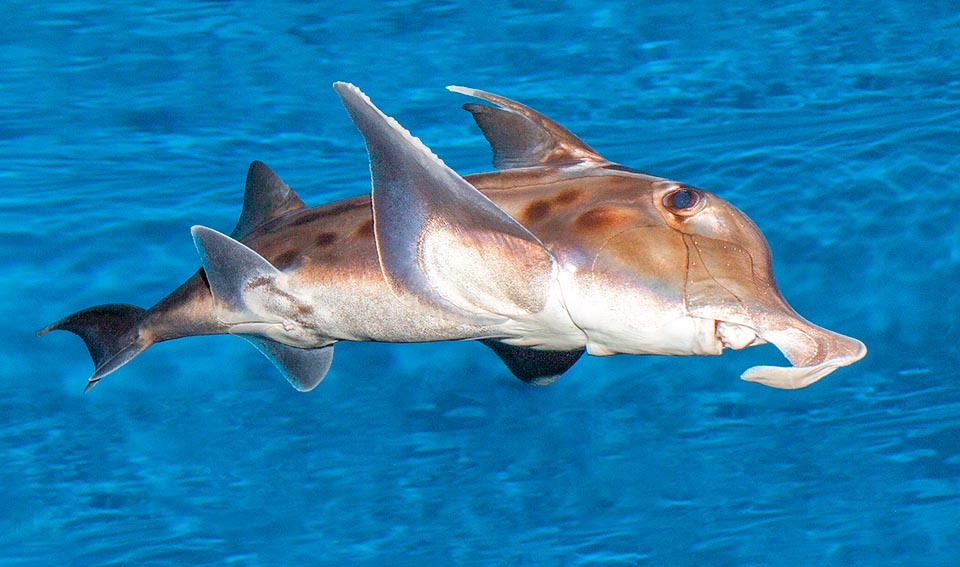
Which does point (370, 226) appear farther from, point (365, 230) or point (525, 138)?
point (525, 138)

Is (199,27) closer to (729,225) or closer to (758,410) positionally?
(758,410)

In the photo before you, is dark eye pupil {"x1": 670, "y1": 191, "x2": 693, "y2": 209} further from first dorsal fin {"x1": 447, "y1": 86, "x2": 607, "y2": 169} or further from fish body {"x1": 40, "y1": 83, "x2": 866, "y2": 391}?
first dorsal fin {"x1": 447, "y1": 86, "x2": 607, "y2": 169}

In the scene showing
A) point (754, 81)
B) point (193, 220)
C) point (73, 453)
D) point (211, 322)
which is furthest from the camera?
point (754, 81)

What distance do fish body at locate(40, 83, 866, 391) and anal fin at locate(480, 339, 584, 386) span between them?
0.34m

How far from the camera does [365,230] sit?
2686mm

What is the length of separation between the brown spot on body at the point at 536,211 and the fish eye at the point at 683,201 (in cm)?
29

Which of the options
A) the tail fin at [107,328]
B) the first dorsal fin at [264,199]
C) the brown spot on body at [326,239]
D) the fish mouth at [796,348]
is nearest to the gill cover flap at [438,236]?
the brown spot on body at [326,239]

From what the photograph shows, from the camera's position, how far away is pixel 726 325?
229 centimetres

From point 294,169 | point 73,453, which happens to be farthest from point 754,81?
point 73,453

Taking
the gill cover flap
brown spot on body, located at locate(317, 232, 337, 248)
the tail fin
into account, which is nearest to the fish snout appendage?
the gill cover flap

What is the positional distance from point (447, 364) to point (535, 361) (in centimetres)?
297

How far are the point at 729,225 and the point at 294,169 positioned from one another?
5.22 meters

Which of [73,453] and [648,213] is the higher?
[648,213]

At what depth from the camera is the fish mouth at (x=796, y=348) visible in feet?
7.00
